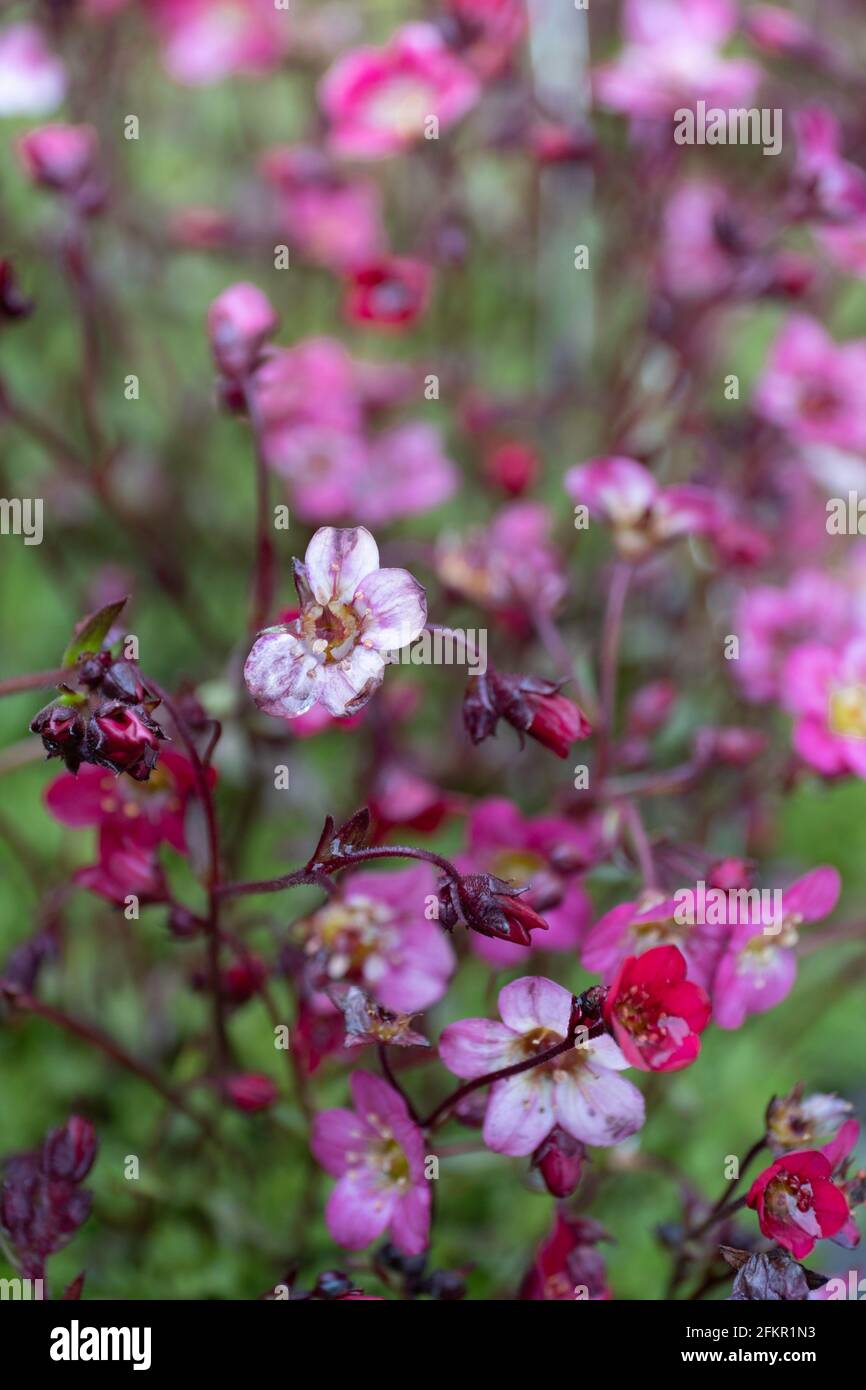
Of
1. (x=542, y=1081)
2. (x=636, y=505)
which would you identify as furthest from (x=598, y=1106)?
(x=636, y=505)

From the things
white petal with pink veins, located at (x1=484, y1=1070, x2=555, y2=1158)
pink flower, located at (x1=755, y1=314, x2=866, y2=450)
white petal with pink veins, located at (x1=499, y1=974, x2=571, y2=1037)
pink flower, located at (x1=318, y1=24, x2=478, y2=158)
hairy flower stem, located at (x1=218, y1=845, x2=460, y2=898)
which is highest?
pink flower, located at (x1=318, y1=24, x2=478, y2=158)

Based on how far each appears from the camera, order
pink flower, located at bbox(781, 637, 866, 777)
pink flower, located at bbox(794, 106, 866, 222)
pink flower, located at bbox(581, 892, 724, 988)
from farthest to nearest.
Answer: pink flower, located at bbox(794, 106, 866, 222)
pink flower, located at bbox(781, 637, 866, 777)
pink flower, located at bbox(581, 892, 724, 988)

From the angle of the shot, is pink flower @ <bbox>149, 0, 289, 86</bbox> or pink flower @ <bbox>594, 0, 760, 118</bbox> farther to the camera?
pink flower @ <bbox>149, 0, 289, 86</bbox>

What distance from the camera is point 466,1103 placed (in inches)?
32.3

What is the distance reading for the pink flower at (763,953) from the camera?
2.71 feet

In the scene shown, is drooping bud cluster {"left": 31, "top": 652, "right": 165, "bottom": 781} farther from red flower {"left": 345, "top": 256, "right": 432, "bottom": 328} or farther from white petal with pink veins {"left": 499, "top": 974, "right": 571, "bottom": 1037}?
red flower {"left": 345, "top": 256, "right": 432, "bottom": 328}

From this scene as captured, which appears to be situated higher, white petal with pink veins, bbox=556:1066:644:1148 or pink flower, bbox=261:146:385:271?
pink flower, bbox=261:146:385:271

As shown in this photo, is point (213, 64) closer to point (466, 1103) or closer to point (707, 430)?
point (707, 430)

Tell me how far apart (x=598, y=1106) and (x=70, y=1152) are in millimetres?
320

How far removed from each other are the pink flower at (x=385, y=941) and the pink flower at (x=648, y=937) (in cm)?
11

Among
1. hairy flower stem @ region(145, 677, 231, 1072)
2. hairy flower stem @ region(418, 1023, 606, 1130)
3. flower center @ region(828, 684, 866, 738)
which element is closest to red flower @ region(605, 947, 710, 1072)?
hairy flower stem @ region(418, 1023, 606, 1130)

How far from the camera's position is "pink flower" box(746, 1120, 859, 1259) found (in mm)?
716

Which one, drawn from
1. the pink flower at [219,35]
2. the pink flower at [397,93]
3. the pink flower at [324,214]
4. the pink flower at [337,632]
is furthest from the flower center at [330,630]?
the pink flower at [219,35]

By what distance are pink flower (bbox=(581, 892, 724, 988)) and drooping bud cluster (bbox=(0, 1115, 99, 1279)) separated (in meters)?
0.32
